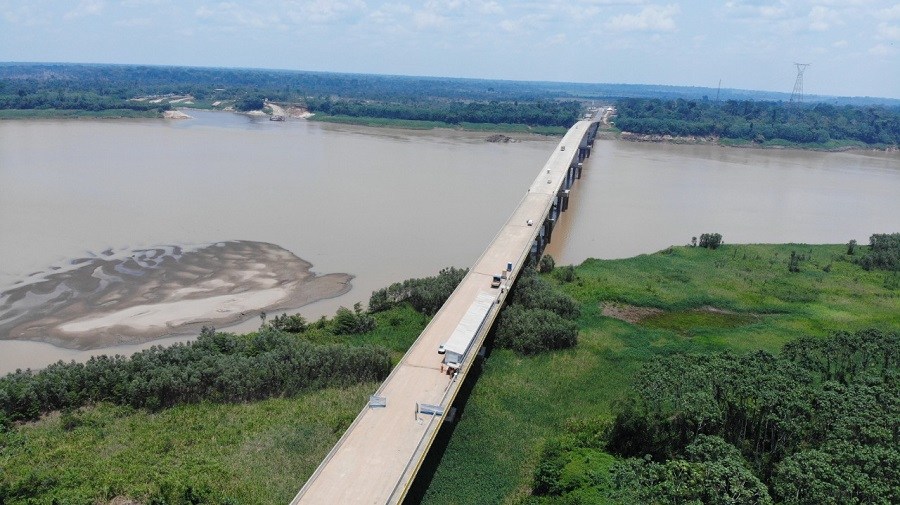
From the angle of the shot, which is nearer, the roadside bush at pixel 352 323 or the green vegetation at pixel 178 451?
the green vegetation at pixel 178 451

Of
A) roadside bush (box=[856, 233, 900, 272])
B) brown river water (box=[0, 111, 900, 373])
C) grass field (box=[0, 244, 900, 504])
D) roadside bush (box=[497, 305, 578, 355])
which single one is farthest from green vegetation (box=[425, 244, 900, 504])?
brown river water (box=[0, 111, 900, 373])

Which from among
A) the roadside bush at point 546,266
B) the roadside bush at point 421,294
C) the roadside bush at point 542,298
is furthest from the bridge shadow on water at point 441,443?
the roadside bush at point 546,266

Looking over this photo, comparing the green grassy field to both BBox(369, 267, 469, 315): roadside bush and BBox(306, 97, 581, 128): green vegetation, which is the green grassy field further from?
BBox(369, 267, 469, 315): roadside bush

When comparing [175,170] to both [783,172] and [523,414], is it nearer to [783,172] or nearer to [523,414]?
[523,414]

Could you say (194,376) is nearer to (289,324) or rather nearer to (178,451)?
(178,451)

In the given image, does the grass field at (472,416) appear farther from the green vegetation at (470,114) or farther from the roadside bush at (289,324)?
the green vegetation at (470,114)

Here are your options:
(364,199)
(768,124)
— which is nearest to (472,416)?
(364,199)
